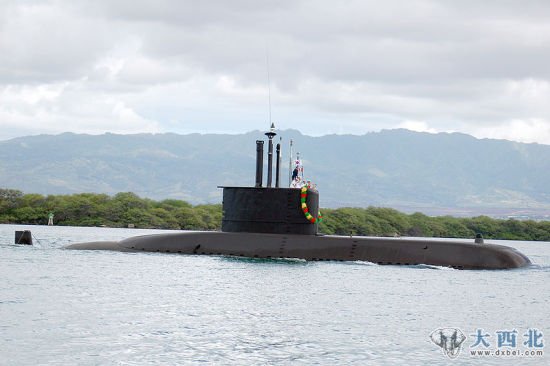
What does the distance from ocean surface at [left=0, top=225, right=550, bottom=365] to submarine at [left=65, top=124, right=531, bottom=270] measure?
1.84ft

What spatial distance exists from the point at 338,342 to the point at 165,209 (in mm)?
96679

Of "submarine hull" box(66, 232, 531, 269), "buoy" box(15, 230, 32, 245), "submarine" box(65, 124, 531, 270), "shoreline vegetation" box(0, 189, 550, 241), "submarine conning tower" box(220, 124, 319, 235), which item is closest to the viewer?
"submarine hull" box(66, 232, 531, 269)

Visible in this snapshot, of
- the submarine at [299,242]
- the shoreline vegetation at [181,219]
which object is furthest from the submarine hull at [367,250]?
the shoreline vegetation at [181,219]

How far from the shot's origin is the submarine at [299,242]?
32.8 meters

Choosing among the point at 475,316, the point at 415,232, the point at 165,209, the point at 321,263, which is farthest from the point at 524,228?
the point at 475,316

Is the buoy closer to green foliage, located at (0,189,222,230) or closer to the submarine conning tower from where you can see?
the submarine conning tower

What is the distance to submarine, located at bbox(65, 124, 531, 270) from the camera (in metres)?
32.8

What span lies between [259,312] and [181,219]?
8650 cm

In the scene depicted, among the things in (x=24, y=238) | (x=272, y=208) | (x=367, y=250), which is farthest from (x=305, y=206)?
(x=24, y=238)

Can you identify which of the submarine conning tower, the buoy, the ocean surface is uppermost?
the submarine conning tower

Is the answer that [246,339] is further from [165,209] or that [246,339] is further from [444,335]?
[165,209]

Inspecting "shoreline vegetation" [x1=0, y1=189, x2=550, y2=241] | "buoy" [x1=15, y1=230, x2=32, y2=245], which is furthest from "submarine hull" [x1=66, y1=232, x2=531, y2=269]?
"shoreline vegetation" [x1=0, y1=189, x2=550, y2=241]

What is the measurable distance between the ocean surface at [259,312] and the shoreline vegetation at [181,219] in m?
69.6

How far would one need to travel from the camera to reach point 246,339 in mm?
19031
